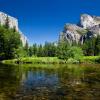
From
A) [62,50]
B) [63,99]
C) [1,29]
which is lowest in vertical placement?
[63,99]

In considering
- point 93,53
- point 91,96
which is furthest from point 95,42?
point 91,96

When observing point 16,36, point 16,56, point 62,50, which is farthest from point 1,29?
point 62,50

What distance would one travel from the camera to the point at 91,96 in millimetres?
19375

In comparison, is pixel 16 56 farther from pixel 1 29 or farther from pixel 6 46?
pixel 1 29

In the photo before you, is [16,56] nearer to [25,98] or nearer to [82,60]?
[82,60]

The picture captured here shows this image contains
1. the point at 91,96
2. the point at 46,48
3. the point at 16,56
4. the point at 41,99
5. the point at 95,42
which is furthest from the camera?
the point at 46,48

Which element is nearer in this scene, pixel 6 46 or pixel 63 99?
pixel 63 99

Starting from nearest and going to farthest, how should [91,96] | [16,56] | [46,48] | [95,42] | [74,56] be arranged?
1. [91,96]
2. [16,56]
3. [74,56]
4. [95,42]
5. [46,48]

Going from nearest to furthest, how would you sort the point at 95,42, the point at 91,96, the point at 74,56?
the point at 91,96, the point at 74,56, the point at 95,42

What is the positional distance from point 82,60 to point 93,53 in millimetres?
50235

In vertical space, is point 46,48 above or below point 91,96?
above

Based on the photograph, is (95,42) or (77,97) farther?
(95,42)

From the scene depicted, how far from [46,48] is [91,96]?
158918mm

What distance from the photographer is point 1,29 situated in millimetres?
114938
